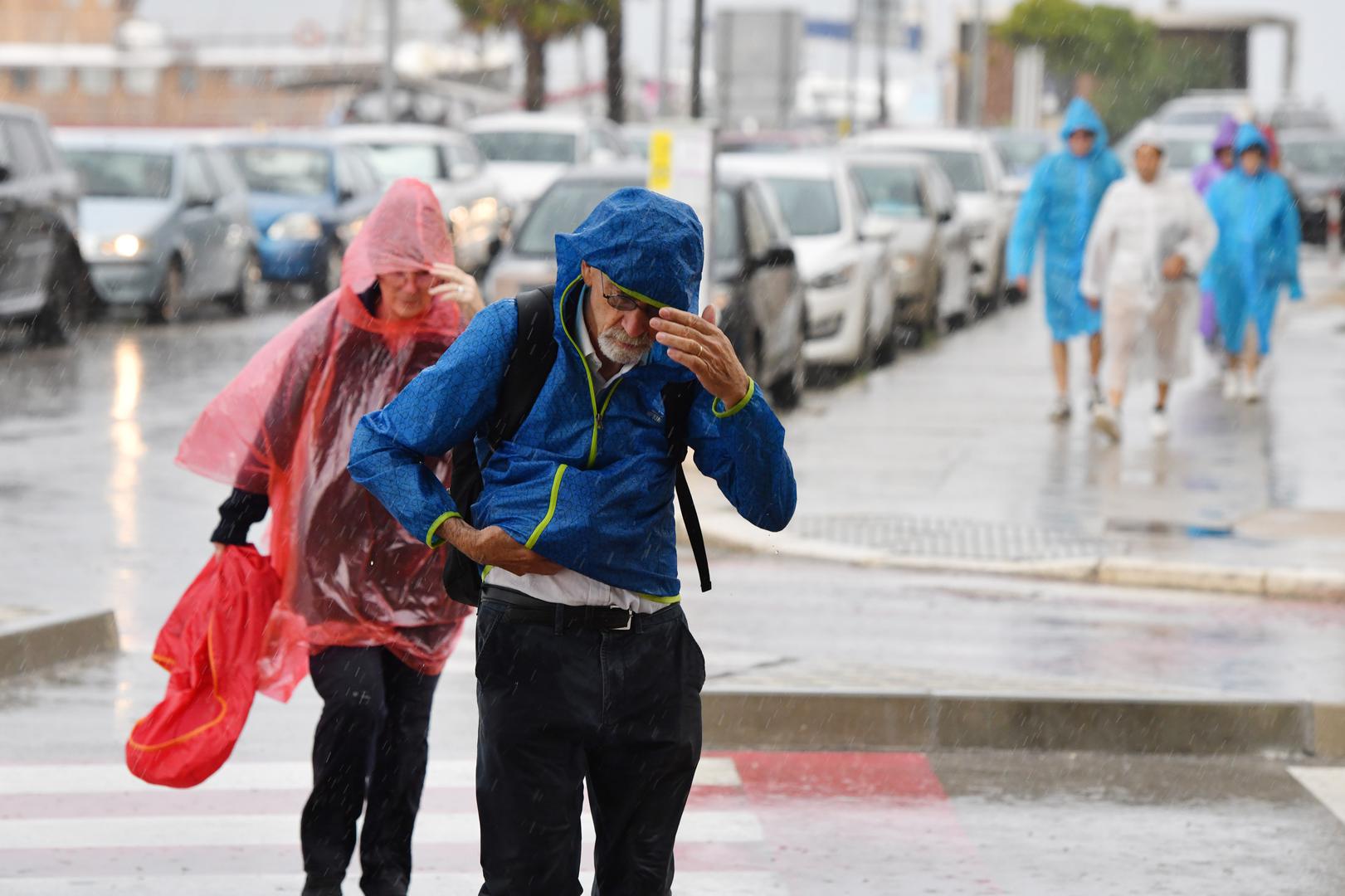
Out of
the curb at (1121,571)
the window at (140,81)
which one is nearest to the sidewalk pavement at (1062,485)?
the curb at (1121,571)

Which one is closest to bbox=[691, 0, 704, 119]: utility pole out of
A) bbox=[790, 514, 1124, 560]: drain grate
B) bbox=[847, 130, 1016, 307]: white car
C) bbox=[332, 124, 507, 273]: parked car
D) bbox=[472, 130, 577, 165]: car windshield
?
bbox=[790, 514, 1124, 560]: drain grate

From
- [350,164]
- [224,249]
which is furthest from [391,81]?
[224,249]

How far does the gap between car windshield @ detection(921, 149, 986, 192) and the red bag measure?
70.1ft

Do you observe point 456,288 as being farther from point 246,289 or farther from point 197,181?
point 246,289

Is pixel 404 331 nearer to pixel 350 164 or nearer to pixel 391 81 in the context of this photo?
pixel 350 164

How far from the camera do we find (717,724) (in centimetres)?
738

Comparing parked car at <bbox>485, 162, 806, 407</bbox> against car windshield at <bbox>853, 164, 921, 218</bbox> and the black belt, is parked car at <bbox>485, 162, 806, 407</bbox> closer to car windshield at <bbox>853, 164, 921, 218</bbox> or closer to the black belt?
car windshield at <bbox>853, 164, 921, 218</bbox>

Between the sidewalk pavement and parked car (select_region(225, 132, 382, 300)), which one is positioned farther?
parked car (select_region(225, 132, 382, 300))

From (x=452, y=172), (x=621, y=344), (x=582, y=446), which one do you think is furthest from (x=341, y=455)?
(x=452, y=172)

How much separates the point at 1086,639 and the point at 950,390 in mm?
8796

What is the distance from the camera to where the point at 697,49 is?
14242mm

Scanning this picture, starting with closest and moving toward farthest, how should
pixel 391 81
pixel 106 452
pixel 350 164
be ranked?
pixel 106 452 → pixel 350 164 → pixel 391 81

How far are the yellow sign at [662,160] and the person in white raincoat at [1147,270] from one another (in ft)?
8.96

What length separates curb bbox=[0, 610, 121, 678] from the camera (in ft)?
26.6
